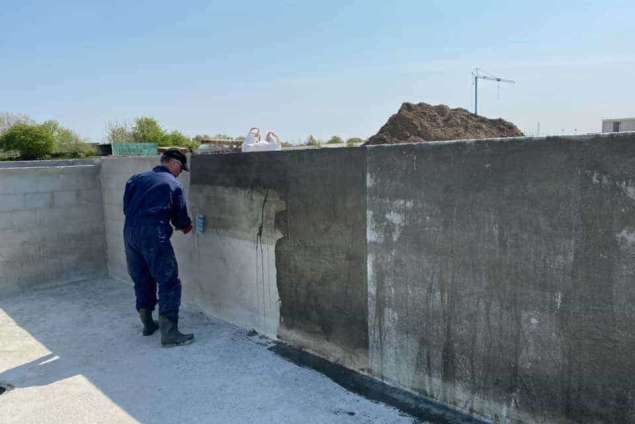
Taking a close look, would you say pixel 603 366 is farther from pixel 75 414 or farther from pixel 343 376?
pixel 75 414

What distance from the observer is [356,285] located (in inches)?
117

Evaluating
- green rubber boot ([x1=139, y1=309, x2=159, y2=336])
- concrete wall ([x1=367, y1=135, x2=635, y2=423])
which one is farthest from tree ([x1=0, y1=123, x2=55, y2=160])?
concrete wall ([x1=367, y1=135, x2=635, y2=423])

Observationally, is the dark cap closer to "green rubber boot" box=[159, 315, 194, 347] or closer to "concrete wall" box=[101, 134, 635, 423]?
"concrete wall" box=[101, 134, 635, 423]

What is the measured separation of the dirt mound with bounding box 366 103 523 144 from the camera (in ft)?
18.6

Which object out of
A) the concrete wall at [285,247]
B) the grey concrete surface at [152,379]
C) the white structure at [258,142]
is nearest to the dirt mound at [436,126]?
the white structure at [258,142]

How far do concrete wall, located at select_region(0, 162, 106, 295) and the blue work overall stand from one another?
2292 millimetres

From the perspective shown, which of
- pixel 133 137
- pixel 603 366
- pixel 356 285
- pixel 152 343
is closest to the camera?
pixel 603 366

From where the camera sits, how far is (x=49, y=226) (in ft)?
18.3

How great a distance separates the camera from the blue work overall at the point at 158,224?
368 cm

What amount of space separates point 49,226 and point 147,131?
117 feet

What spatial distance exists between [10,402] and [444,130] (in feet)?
16.3

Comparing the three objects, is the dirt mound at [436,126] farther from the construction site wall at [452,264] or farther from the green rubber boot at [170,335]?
the green rubber boot at [170,335]

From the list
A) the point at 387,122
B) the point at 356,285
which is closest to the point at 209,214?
the point at 356,285

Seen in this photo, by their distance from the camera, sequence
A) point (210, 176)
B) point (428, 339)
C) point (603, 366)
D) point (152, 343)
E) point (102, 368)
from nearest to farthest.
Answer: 1. point (603, 366)
2. point (428, 339)
3. point (102, 368)
4. point (152, 343)
5. point (210, 176)
